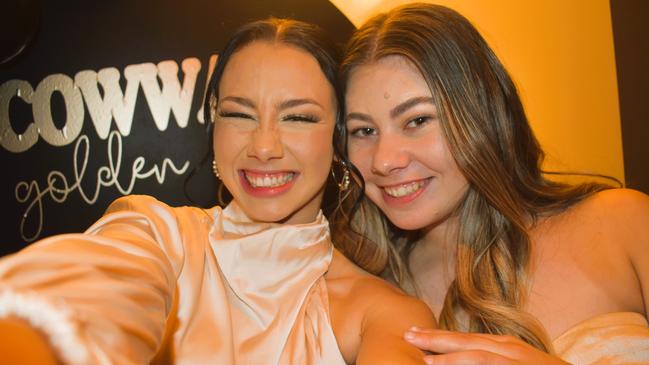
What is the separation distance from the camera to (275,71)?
186 centimetres

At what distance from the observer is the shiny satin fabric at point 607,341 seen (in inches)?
68.2

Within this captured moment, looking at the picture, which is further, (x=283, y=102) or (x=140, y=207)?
(x=283, y=102)

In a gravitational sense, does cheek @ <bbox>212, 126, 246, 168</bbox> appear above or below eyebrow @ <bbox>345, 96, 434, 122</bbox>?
below

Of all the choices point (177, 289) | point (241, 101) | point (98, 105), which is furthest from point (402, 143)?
point (98, 105)

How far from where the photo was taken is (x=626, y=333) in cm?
176

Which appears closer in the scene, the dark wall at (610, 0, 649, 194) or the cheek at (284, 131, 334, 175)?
the cheek at (284, 131, 334, 175)

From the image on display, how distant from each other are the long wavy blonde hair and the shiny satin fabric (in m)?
0.07

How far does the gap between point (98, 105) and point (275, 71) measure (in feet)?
4.69

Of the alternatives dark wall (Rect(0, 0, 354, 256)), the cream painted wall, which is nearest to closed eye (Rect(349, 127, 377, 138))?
dark wall (Rect(0, 0, 354, 256))

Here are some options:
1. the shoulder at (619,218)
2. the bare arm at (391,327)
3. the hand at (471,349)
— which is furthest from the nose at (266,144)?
the shoulder at (619,218)

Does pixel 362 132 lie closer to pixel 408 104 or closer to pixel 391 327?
pixel 408 104

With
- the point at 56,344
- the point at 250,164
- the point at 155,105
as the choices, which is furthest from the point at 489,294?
the point at 155,105

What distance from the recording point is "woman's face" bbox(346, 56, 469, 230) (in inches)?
74.9

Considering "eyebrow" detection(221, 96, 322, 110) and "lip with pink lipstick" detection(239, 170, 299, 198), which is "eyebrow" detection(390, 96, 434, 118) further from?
"lip with pink lipstick" detection(239, 170, 299, 198)
